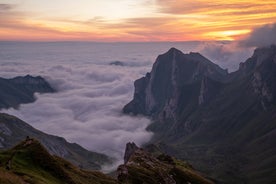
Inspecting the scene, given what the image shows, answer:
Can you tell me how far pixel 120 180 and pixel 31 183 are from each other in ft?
232

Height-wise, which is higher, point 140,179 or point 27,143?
point 27,143

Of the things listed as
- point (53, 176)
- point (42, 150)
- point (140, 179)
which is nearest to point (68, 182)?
point (53, 176)

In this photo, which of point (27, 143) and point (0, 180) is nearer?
point (0, 180)

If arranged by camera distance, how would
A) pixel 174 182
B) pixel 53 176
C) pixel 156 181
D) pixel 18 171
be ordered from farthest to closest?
pixel 174 182 < pixel 156 181 < pixel 53 176 < pixel 18 171

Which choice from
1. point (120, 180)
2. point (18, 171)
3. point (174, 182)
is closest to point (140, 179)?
point (120, 180)

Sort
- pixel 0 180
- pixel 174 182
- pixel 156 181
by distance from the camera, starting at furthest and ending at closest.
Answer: pixel 174 182 → pixel 156 181 → pixel 0 180

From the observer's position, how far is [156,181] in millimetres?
180125

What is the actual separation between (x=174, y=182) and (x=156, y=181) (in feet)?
69.1

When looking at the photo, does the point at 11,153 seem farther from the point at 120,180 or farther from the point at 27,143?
the point at 120,180

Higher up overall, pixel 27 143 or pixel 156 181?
pixel 27 143

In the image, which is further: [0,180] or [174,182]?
[174,182]

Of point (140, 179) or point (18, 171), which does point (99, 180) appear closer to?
point (140, 179)

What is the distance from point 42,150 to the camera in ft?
427

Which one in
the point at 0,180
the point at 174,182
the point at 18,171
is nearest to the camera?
the point at 0,180
